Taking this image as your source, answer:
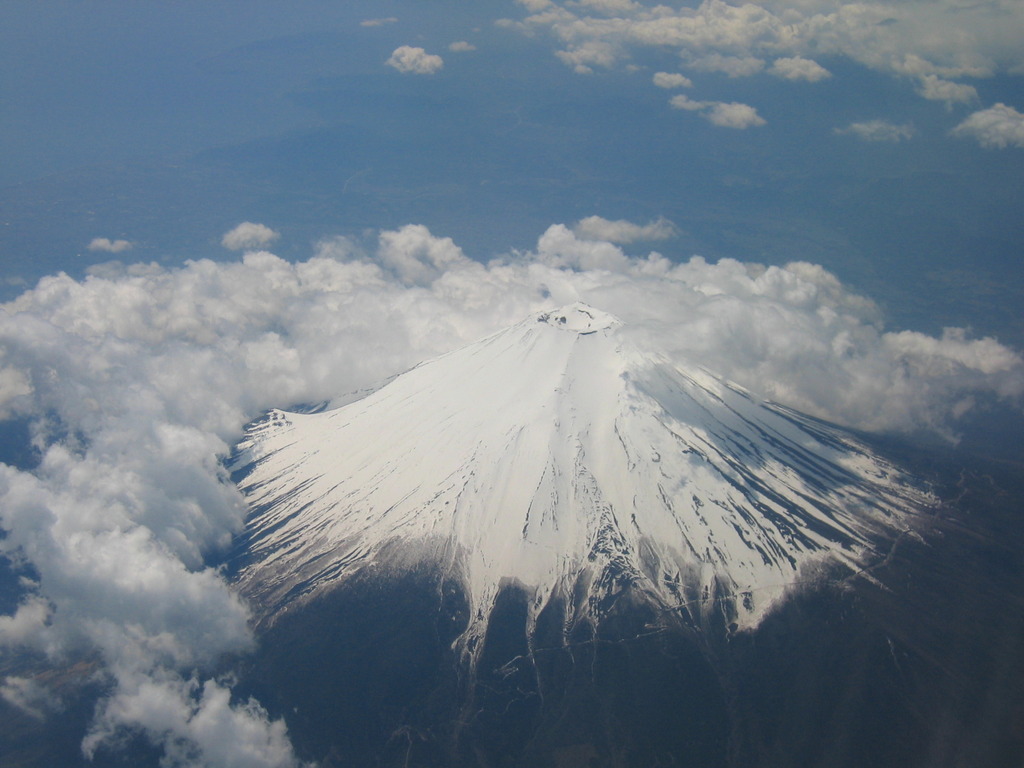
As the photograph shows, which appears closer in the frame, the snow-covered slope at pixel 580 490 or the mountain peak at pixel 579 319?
the snow-covered slope at pixel 580 490

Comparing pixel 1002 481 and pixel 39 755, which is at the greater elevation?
pixel 1002 481

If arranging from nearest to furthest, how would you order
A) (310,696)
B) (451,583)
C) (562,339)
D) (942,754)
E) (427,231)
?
(942,754) < (310,696) < (451,583) < (562,339) < (427,231)

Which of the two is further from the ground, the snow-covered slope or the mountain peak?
the mountain peak

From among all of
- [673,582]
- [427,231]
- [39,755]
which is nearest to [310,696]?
[39,755]

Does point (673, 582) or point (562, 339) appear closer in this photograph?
point (673, 582)

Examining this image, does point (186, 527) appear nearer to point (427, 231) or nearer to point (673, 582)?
point (673, 582)

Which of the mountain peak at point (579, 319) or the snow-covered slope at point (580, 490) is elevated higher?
the mountain peak at point (579, 319)

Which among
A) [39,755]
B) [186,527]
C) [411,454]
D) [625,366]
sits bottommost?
[39,755]

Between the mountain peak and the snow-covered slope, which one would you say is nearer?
the snow-covered slope
